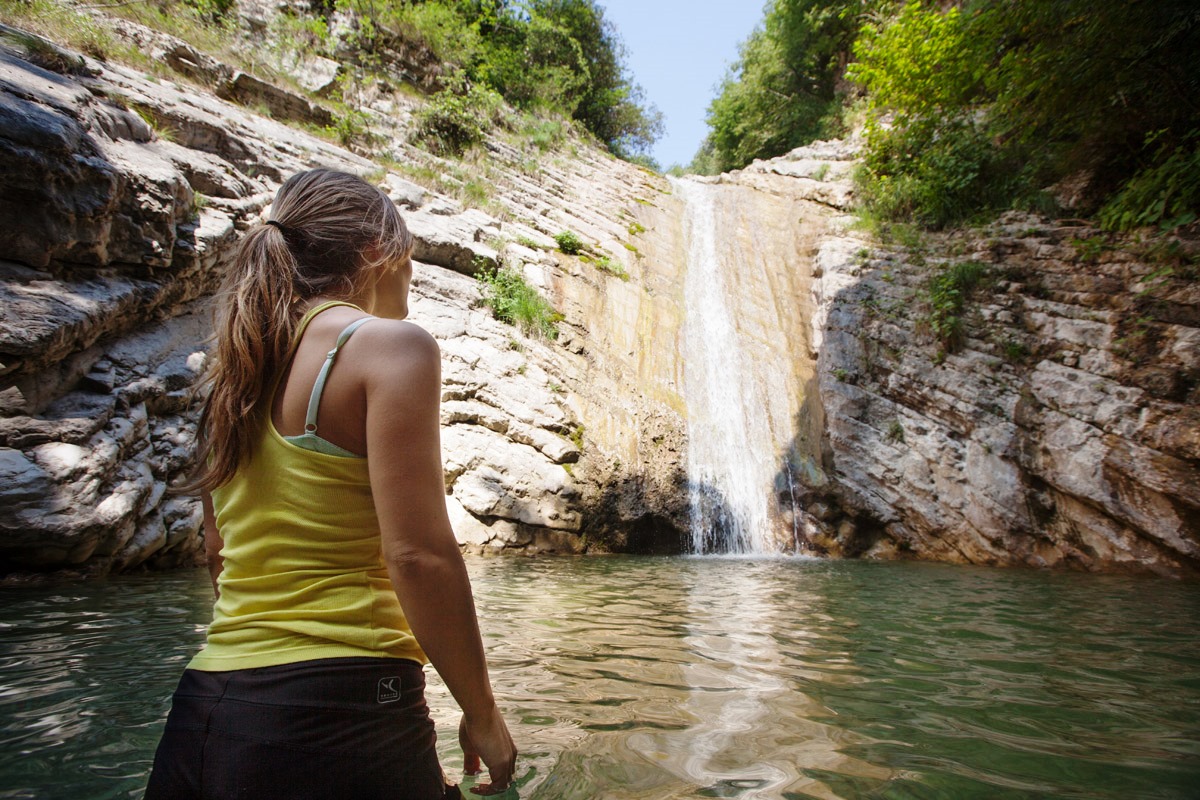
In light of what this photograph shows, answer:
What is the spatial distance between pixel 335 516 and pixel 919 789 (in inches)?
74.4

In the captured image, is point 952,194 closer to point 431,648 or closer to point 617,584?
point 617,584

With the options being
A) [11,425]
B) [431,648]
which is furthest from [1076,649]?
[11,425]

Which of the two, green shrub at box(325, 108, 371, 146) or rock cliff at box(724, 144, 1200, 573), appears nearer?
rock cliff at box(724, 144, 1200, 573)

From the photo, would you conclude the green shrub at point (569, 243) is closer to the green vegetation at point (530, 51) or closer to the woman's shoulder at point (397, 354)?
the green vegetation at point (530, 51)

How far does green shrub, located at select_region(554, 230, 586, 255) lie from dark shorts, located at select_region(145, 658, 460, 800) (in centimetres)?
1199

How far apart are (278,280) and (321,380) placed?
0.99 ft

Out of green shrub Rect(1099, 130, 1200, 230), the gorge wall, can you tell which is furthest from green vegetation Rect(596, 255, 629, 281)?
green shrub Rect(1099, 130, 1200, 230)

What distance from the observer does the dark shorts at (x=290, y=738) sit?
0.91m

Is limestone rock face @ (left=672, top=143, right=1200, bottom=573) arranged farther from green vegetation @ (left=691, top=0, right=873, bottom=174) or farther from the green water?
green vegetation @ (left=691, top=0, right=873, bottom=174)

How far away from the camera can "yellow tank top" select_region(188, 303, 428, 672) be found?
1.03m

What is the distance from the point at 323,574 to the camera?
1071 millimetres

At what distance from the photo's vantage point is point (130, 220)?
5.70 m

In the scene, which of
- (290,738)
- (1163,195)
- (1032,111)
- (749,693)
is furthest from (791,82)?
(290,738)

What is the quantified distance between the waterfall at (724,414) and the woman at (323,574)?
8.34 m
